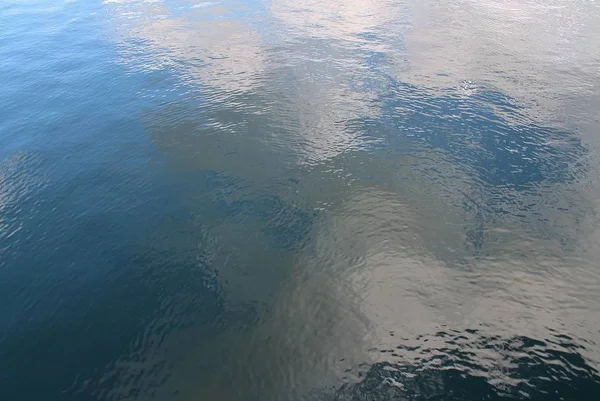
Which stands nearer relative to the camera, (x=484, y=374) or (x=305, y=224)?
(x=484, y=374)

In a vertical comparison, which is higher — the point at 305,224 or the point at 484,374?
the point at 305,224

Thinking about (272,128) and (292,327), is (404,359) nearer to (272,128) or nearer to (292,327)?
(292,327)

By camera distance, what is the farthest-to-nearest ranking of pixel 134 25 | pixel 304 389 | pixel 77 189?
pixel 134 25 < pixel 77 189 < pixel 304 389

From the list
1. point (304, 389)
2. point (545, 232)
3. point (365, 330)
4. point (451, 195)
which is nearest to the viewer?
point (304, 389)

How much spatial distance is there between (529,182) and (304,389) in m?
39.6

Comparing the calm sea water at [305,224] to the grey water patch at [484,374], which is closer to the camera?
the grey water patch at [484,374]

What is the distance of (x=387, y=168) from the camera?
56.1 meters

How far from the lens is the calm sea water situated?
3522 cm

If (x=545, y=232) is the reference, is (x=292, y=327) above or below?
below

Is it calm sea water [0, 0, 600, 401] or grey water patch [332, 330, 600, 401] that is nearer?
grey water patch [332, 330, 600, 401]

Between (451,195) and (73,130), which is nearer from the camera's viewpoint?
(451,195)

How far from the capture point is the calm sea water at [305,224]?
35.2m

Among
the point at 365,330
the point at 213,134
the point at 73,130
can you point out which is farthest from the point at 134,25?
the point at 365,330

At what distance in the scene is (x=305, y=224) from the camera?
48.7m
